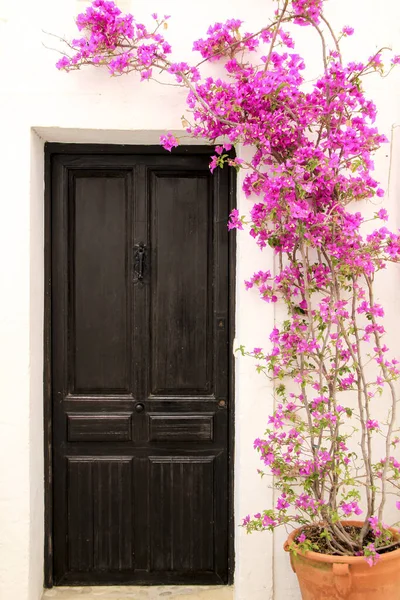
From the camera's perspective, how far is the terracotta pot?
8.34 ft

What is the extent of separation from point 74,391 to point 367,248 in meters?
1.63

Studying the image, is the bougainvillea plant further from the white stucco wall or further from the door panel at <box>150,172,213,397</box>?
the door panel at <box>150,172,213,397</box>

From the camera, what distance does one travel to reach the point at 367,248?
2.74 metres

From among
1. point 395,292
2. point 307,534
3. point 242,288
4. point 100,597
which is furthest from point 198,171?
point 100,597

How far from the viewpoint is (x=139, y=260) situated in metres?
3.27

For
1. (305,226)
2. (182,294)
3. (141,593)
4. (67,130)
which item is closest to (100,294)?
(182,294)

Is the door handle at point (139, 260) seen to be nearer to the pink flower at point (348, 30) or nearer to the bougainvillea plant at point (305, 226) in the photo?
the bougainvillea plant at point (305, 226)

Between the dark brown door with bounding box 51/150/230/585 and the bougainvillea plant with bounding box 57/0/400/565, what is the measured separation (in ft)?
1.23

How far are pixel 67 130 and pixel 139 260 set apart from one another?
2.37 feet

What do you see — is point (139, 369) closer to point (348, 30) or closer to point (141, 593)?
point (141, 593)

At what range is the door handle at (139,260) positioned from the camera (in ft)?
10.7

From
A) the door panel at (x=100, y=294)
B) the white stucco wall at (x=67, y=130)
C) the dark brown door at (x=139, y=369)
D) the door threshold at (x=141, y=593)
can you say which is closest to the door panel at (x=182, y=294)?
the dark brown door at (x=139, y=369)

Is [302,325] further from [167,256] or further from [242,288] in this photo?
[167,256]

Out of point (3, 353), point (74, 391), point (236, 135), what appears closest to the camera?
point (236, 135)
